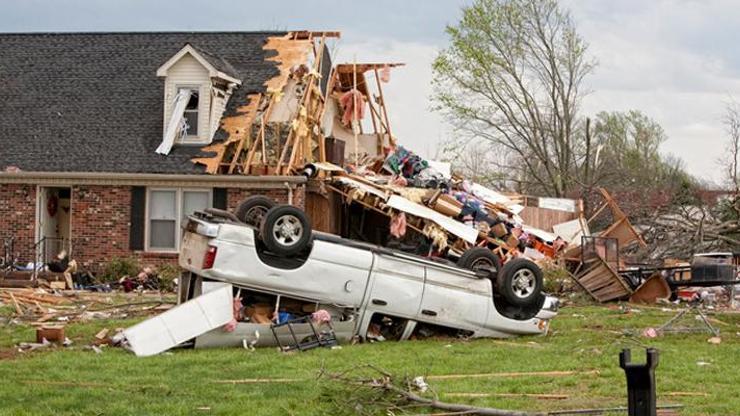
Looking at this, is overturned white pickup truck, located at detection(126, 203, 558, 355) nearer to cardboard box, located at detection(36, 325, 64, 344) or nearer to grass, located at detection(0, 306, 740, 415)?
grass, located at detection(0, 306, 740, 415)

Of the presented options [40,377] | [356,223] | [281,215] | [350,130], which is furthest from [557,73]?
[40,377]

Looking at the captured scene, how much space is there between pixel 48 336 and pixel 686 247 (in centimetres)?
1671

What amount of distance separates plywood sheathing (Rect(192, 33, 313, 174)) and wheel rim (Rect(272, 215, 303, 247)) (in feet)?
37.5

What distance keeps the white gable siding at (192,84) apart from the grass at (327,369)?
37.0ft

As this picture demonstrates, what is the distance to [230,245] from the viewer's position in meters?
13.7

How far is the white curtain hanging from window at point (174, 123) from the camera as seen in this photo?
2630cm

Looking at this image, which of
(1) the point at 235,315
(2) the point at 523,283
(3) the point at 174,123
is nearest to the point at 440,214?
(3) the point at 174,123

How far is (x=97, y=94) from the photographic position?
28359mm

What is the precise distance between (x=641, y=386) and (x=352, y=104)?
22.4 metres

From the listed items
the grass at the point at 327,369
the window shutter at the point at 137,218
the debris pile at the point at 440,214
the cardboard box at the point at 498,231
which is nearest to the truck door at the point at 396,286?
the grass at the point at 327,369

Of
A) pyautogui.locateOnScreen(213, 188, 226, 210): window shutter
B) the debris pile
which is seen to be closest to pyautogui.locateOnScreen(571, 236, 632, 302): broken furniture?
the debris pile

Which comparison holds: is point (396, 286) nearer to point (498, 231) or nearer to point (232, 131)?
point (498, 231)

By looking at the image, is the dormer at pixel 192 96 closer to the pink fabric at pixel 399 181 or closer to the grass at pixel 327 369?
the pink fabric at pixel 399 181

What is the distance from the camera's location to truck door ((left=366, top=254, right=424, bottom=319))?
562 inches
